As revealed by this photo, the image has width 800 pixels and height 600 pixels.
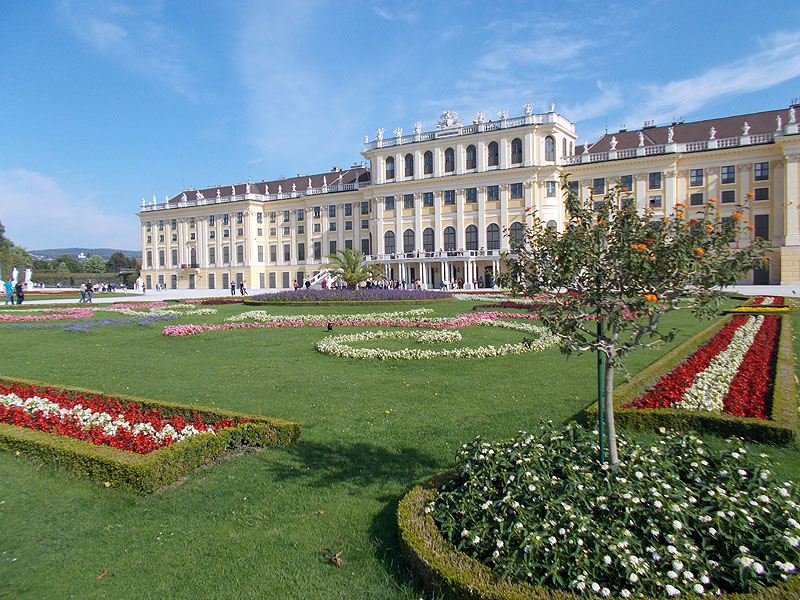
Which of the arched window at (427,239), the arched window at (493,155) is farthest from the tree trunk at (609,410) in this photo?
the arched window at (427,239)

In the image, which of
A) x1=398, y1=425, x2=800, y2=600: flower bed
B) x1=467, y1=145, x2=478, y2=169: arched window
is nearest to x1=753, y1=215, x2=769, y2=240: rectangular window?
x1=467, y1=145, x2=478, y2=169: arched window

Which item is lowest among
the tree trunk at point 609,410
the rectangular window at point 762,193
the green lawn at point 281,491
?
the green lawn at point 281,491

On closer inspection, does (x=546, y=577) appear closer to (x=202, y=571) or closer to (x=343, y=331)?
(x=202, y=571)

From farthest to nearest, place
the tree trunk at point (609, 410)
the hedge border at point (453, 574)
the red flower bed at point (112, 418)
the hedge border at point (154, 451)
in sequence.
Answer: the red flower bed at point (112, 418)
the hedge border at point (154, 451)
the tree trunk at point (609, 410)
the hedge border at point (453, 574)

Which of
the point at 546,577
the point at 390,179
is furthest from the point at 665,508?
the point at 390,179

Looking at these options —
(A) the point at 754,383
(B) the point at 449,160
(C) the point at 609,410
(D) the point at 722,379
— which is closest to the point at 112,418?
(C) the point at 609,410

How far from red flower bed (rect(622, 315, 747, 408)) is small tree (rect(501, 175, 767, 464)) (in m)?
3.23

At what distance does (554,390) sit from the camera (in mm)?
8508

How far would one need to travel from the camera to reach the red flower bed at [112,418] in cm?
585

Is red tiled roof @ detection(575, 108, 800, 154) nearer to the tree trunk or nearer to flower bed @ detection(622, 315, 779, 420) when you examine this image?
flower bed @ detection(622, 315, 779, 420)

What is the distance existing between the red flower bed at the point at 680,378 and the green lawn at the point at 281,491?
34.9 inches

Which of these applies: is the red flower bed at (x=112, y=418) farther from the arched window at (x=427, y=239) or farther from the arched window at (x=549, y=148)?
the arched window at (x=427, y=239)

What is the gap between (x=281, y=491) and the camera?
4.99m

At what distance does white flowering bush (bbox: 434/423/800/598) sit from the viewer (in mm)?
3230
